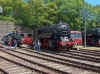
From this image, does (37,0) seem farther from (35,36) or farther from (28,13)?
(35,36)

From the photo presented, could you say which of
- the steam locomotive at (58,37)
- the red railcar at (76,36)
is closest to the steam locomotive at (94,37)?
the red railcar at (76,36)

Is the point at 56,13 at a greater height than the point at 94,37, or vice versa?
the point at 56,13

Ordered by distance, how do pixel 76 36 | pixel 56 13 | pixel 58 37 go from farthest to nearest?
pixel 56 13, pixel 76 36, pixel 58 37

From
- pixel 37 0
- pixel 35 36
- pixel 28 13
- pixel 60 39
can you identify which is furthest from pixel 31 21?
pixel 60 39

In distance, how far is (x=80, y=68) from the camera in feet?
27.2

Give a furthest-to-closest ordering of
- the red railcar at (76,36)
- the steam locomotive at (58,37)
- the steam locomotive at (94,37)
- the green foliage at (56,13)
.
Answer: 1. the green foliage at (56,13)
2. the red railcar at (76,36)
3. the steam locomotive at (94,37)
4. the steam locomotive at (58,37)

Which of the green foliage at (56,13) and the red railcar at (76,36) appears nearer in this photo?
the red railcar at (76,36)

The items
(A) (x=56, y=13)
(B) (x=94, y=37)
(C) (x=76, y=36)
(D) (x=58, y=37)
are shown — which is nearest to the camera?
(D) (x=58, y=37)

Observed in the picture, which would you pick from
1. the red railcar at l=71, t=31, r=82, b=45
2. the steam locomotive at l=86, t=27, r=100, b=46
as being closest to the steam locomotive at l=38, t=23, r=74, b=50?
the red railcar at l=71, t=31, r=82, b=45

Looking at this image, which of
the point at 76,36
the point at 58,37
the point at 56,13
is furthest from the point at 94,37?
the point at 56,13

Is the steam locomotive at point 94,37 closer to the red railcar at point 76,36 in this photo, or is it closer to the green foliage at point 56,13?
the red railcar at point 76,36

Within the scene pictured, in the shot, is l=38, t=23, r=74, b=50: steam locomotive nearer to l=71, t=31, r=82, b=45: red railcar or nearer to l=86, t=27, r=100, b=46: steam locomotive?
l=71, t=31, r=82, b=45: red railcar

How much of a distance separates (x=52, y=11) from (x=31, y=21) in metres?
5.41

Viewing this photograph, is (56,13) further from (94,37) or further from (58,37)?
(58,37)
